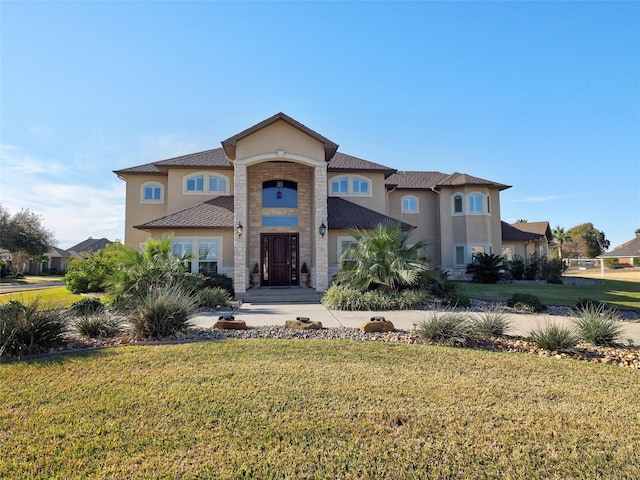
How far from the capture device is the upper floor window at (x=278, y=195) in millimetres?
18719

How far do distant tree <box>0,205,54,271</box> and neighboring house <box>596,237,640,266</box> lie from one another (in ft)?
294

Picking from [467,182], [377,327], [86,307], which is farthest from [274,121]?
[467,182]

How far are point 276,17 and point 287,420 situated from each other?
12.3 meters

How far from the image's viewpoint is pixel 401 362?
20.6ft

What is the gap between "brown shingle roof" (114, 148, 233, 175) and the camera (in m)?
20.3

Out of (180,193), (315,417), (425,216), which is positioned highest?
(180,193)

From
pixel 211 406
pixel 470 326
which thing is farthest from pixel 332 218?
pixel 211 406

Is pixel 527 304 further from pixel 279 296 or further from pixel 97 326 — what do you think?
pixel 97 326

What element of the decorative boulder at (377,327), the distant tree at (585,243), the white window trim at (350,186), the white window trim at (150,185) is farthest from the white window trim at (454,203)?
the distant tree at (585,243)

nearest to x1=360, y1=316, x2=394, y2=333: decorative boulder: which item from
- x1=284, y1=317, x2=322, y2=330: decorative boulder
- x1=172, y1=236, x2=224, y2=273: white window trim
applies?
x1=284, y1=317, x2=322, y2=330: decorative boulder

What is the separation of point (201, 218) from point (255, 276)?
408 centimetres

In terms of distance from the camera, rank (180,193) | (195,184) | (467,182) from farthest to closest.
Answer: (467,182), (195,184), (180,193)

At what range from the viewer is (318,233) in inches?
648

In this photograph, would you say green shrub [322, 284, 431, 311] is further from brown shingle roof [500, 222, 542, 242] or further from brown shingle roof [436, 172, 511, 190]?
brown shingle roof [500, 222, 542, 242]
